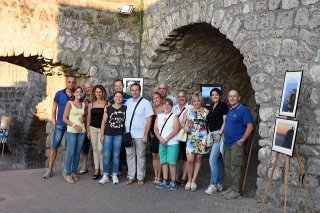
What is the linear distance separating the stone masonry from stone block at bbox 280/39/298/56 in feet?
0.04

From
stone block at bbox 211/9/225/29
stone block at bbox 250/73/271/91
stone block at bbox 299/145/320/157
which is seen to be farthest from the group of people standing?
stone block at bbox 211/9/225/29

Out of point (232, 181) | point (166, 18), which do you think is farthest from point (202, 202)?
point (166, 18)

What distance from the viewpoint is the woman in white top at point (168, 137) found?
6.21 m

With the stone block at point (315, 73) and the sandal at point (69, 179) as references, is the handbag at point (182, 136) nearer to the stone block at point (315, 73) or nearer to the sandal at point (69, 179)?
the sandal at point (69, 179)

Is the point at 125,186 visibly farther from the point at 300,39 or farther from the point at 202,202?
the point at 300,39

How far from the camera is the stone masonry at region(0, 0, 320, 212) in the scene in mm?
5129

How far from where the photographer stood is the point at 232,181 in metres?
5.82

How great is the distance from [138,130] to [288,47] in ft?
8.49

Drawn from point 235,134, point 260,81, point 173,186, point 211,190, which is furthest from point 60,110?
point 260,81

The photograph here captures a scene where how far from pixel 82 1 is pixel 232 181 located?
171 inches

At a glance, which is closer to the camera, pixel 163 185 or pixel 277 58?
pixel 277 58

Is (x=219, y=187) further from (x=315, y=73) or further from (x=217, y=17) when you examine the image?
(x=217, y=17)

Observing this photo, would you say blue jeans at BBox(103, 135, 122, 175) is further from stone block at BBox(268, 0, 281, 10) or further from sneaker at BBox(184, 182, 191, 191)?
stone block at BBox(268, 0, 281, 10)

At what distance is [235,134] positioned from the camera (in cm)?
567
